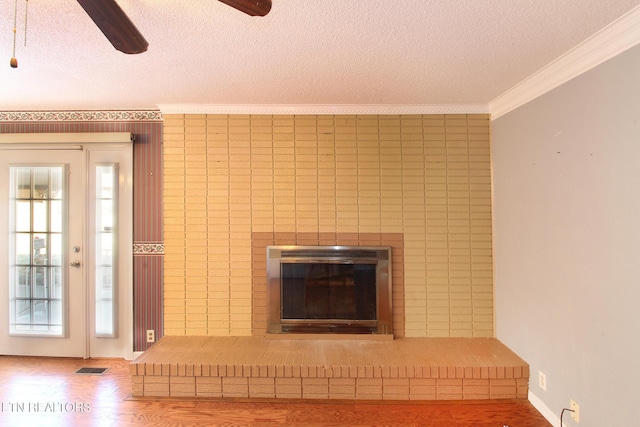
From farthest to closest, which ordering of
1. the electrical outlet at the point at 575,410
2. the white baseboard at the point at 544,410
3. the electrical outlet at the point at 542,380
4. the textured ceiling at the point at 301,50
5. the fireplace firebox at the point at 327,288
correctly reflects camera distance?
1. the fireplace firebox at the point at 327,288
2. the electrical outlet at the point at 542,380
3. the white baseboard at the point at 544,410
4. the electrical outlet at the point at 575,410
5. the textured ceiling at the point at 301,50

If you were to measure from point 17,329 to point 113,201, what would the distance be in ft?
4.90

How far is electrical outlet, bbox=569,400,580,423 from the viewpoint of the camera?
2.08 metres

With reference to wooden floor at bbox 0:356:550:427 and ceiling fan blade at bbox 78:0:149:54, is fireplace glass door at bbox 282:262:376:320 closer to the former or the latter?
wooden floor at bbox 0:356:550:427

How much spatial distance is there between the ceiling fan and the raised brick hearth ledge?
2.15 m

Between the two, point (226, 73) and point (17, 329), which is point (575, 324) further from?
point (17, 329)

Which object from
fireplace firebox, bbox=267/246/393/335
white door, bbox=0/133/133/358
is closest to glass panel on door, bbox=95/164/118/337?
white door, bbox=0/133/133/358

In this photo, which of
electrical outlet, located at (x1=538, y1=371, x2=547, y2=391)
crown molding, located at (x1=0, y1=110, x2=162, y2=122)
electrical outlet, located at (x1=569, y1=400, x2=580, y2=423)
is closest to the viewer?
electrical outlet, located at (x1=569, y1=400, x2=580, y2=423)

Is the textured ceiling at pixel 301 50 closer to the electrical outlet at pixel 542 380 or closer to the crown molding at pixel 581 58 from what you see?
the crown molding at pixel 581 58

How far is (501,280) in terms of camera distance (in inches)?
116

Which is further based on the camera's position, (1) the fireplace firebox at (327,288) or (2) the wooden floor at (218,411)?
(1) the fireplace firebox at (327,288)

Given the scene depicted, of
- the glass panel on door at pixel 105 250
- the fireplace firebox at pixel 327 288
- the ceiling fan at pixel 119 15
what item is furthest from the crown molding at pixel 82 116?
the ceiling fan at pixel 119 15

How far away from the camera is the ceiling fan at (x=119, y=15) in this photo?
1172 mm

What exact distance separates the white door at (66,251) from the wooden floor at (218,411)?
560mm

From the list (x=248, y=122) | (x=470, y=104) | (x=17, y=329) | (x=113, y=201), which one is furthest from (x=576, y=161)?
(x=17, y=329)
